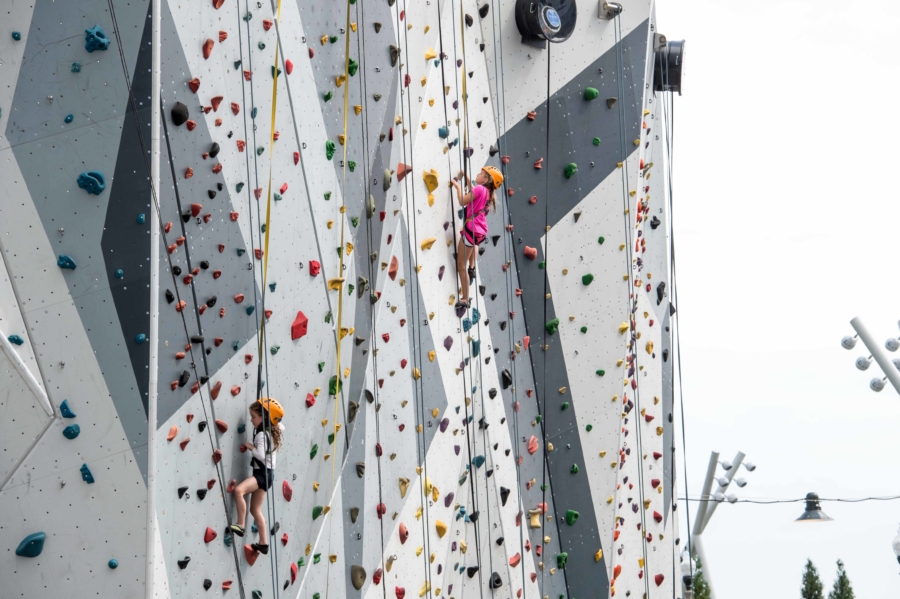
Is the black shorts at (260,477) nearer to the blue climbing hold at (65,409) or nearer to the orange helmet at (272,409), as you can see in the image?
the orange helmet at (272,409)

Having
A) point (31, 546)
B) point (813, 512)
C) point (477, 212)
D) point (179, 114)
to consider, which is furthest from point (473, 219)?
point (813, 512)

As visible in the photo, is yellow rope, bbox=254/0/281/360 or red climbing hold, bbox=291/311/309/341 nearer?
yellow rope, bbox=254/0/281/360

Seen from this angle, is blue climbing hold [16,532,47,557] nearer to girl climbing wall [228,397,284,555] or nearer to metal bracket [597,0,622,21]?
girl climbing wall [228,397,284,555]

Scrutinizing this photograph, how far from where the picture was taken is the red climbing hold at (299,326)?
5.47 m

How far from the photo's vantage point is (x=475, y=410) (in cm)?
702

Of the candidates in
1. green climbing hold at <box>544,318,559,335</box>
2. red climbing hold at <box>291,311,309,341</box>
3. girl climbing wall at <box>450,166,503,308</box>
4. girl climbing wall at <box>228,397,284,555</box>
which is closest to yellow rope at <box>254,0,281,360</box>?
girl climbing wall at <box>228,397,284,555</box>

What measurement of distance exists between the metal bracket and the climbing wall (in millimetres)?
50

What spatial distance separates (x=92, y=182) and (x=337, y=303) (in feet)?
5.55

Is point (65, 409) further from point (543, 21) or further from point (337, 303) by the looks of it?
point (543, 21)

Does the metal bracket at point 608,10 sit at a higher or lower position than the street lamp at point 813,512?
higher

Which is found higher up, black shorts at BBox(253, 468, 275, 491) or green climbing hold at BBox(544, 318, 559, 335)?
green climbing hold at BBox(544, 318, 559, 335)

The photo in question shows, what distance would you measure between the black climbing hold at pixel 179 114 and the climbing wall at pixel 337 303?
0.7 inches

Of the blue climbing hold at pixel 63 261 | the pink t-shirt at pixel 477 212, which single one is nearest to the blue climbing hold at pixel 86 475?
the blue climbing hold at pixel 63 261

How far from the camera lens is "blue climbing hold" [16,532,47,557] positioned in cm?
424
